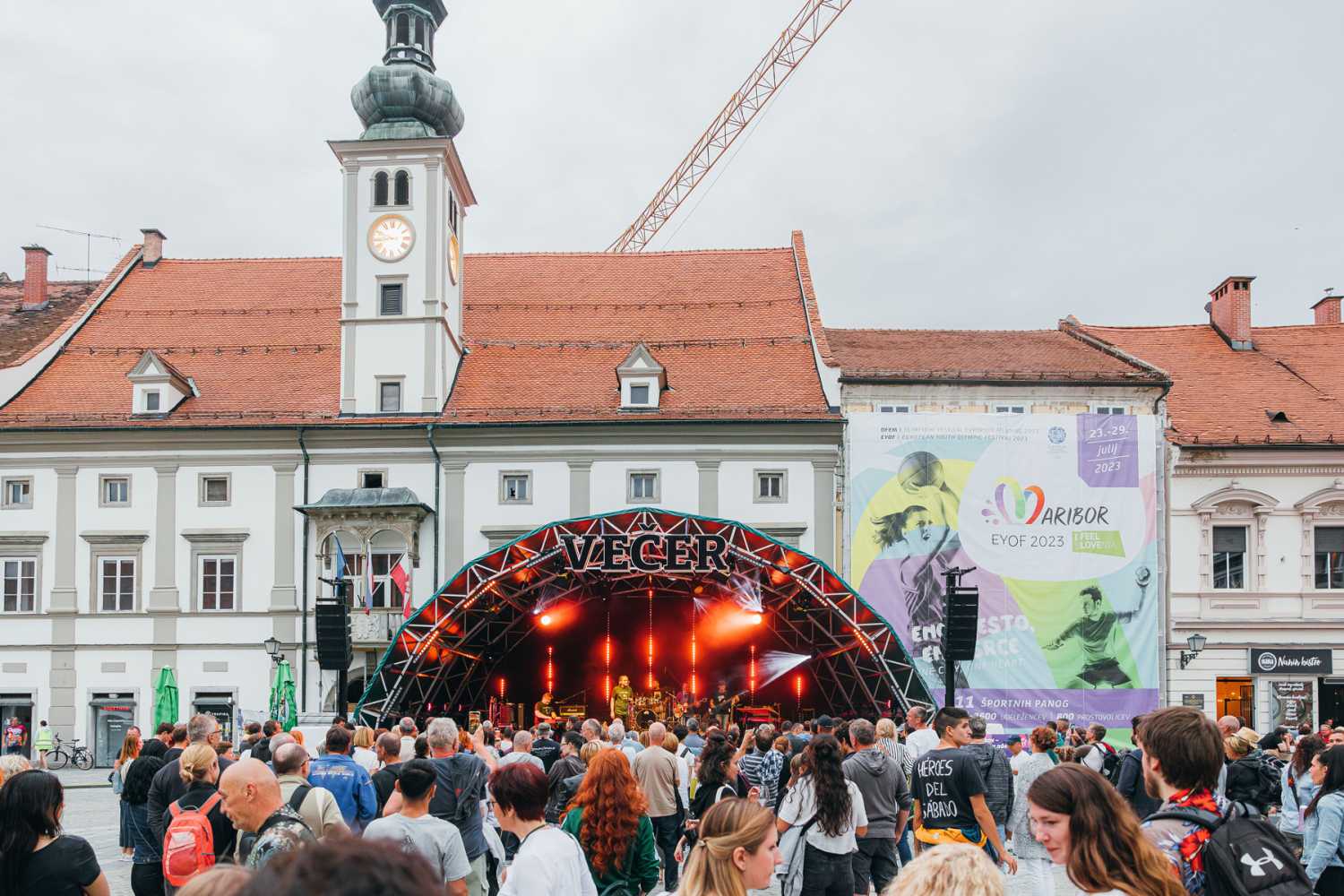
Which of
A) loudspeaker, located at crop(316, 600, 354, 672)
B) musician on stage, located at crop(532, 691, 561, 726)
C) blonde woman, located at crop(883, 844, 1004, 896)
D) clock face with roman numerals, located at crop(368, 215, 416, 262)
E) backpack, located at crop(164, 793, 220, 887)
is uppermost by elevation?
clock face with roman numerals, located at crop(368, 215, 416, 262)

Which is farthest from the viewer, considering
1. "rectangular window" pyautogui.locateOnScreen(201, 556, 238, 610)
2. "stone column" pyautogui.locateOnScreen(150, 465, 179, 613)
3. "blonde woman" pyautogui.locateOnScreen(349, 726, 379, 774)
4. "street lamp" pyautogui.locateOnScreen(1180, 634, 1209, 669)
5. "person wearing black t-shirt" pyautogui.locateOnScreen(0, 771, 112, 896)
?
"rectangular window" pyautogui.locateOnScreen(201, 556, 238, 610)

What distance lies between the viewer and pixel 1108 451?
3350cm

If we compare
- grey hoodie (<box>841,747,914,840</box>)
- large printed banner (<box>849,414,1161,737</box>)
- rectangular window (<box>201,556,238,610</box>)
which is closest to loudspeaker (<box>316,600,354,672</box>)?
rectangular window (<box>201,556,238,610</box>)

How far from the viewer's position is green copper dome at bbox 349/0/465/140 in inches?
1403

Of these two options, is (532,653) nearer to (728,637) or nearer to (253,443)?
(728,637)

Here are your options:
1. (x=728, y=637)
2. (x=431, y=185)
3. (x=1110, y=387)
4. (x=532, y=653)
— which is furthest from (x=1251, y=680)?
(x=431, y=185)

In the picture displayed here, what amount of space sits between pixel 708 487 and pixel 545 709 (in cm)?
708

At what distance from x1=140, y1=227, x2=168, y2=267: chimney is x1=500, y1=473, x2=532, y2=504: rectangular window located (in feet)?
51.4

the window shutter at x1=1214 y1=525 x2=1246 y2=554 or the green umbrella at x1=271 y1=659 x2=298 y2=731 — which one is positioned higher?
the window shutter at x1=1214 y1=525 x2=1246 y2=554

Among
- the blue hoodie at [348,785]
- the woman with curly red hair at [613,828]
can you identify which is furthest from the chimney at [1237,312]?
the woman with curly red hair at [613,828]

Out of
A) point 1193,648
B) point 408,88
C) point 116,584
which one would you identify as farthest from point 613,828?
point 408,88

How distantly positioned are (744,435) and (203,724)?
78.0ft

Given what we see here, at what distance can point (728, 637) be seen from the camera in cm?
3381

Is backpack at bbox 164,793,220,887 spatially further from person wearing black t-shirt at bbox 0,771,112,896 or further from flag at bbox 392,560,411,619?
flag at bbox 392,560,411,619
